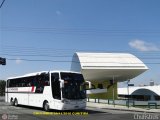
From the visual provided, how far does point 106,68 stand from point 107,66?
0.93 metres

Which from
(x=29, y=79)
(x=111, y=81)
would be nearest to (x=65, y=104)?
(x=29, y=79)

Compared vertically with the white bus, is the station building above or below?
above

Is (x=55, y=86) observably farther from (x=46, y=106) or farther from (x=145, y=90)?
(x=145, y=90)

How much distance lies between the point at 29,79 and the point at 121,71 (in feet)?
190

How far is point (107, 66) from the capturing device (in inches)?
3369

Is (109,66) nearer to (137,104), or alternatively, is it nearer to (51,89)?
(137,104)

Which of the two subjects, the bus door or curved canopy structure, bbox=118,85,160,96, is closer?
the bus door

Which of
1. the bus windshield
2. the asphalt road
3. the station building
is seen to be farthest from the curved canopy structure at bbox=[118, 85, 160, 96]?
the bus windshield

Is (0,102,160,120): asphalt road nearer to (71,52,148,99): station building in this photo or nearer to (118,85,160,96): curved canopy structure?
(71,52,148,99): station building

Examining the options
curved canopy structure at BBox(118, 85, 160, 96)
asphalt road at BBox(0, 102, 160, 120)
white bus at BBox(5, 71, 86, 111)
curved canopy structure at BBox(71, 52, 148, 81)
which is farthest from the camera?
curved canopy structure at BBox(118, 85, 160, 96)

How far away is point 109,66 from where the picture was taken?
3364 inches

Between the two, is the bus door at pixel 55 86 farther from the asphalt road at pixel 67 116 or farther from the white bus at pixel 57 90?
the asphalt road at pixel 67 116

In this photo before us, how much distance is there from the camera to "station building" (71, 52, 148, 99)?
8494 centimetres

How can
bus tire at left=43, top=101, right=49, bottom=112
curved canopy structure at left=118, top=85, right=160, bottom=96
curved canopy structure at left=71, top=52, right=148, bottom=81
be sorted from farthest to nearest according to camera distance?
curved canopy structure at left=118, top=85, right=160, bottom=96, curved canopy structure at left=71, top=52, right=148, bottom=81, bus tire at left=43, top=101, right=49, bottom=112
